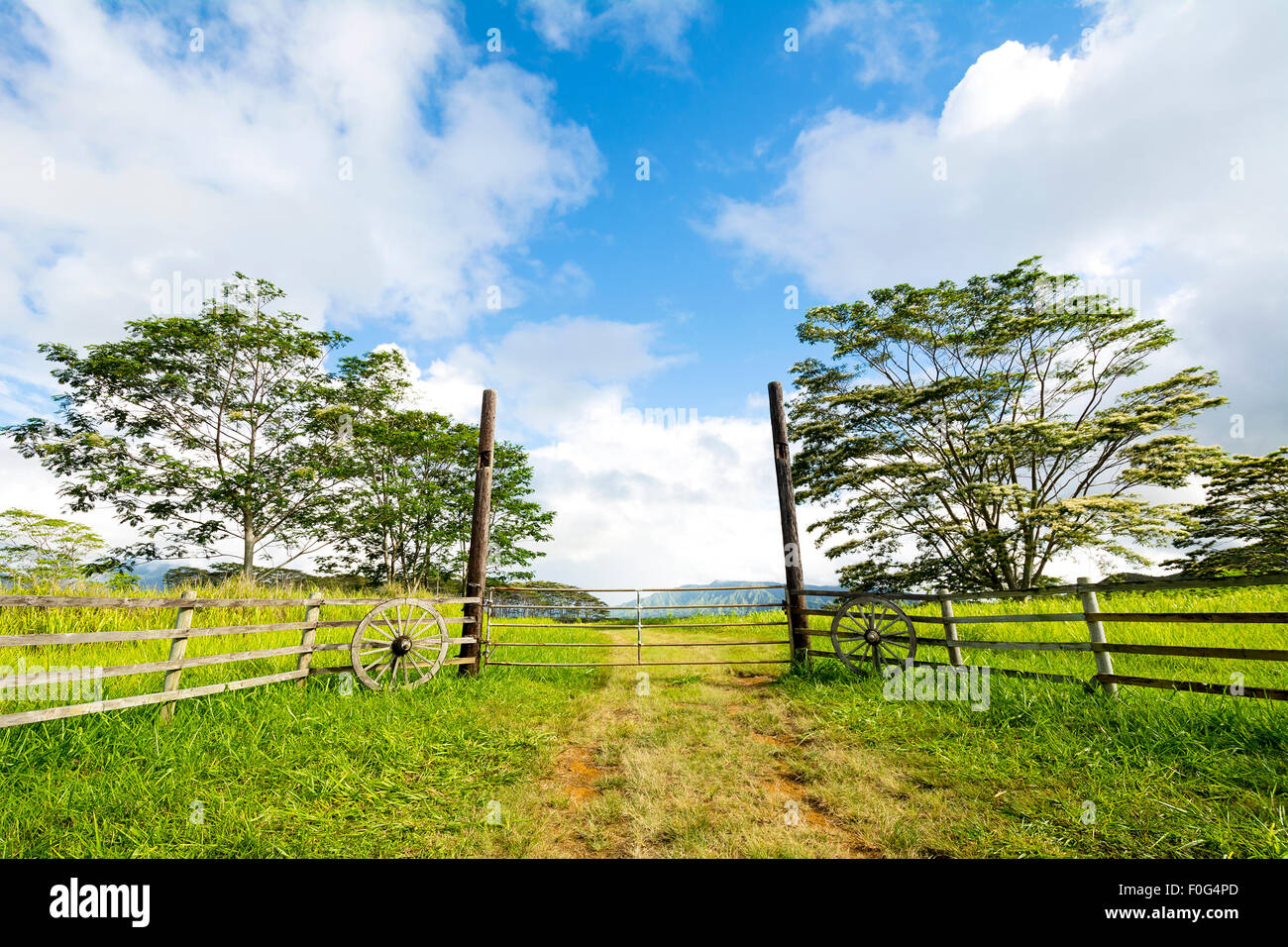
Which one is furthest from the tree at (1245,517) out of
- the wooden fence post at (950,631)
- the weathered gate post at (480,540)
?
the weathered gate post at (480,540)

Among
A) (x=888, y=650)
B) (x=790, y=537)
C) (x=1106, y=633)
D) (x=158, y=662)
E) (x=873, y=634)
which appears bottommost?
(x=888, y=650)

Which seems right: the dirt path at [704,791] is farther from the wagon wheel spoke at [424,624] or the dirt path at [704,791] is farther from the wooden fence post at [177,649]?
the wooden fence post at [177,649]

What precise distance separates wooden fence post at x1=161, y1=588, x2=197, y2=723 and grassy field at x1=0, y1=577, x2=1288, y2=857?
0.11m

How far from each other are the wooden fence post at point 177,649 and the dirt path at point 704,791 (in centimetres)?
380

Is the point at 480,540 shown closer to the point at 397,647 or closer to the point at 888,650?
the point at 397,647

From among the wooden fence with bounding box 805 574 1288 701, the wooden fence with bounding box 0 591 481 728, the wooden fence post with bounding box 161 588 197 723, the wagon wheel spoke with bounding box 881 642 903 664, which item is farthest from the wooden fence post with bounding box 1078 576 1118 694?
the wooden fence post with bounding box 161 588 197 723

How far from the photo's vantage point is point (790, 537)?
366 inches

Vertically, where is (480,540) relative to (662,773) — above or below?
above

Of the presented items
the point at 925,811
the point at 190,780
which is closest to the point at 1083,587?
the point at 925,811

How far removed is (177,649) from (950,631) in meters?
8.98

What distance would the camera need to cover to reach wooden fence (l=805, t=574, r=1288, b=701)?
4.38 metres

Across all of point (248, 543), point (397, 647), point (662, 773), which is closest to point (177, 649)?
point (397, 647)

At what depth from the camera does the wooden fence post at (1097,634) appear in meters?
5.35
